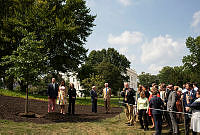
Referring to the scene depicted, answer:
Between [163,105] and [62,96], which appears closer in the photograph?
[163,105]

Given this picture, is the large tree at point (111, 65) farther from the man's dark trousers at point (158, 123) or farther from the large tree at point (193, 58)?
the man's dark trousers at point (158, 123)

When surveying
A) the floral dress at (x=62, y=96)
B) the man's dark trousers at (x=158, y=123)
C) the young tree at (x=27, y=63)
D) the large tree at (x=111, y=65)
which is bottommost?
the man's dark trousers at (x=158, y=123)

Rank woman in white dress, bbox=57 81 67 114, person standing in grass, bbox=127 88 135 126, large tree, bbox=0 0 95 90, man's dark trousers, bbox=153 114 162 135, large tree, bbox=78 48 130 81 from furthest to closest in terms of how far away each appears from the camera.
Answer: large tree, bbox=78 48 130 81
large tree, bbox=0 0 95 90
woman in white dress, bbox=57 81 67 114
person standing in grass, bbox=127 88 135 126
man's dark trousers, bbox=153 114 162 135

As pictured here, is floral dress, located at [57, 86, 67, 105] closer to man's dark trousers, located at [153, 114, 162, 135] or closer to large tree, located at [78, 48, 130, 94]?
man's dark trousers, located at [153, 114, 162, 135]

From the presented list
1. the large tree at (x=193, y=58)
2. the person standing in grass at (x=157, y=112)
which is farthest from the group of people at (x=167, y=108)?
the large tree at (x=193, y=58)

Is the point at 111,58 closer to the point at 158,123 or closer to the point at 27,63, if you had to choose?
the point at 27,63

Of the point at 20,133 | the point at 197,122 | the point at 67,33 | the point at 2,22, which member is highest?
the point at 2,22

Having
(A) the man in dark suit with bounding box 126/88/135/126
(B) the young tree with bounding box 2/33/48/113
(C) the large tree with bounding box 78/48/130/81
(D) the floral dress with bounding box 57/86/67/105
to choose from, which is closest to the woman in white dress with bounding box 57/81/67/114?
(D) the floral dress with bounding box 57/86/67/105

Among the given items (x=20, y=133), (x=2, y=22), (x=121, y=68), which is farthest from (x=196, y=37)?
(x=20, y=133)

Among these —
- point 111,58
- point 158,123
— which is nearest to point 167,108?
point 158,123

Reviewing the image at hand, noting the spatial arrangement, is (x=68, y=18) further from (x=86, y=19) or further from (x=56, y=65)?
(x=56, y=65)

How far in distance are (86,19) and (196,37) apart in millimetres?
33687

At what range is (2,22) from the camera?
81.3 ft

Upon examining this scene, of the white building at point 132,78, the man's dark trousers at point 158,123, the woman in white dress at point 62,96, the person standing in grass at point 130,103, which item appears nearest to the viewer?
the man's dark trousers at point 158,123
